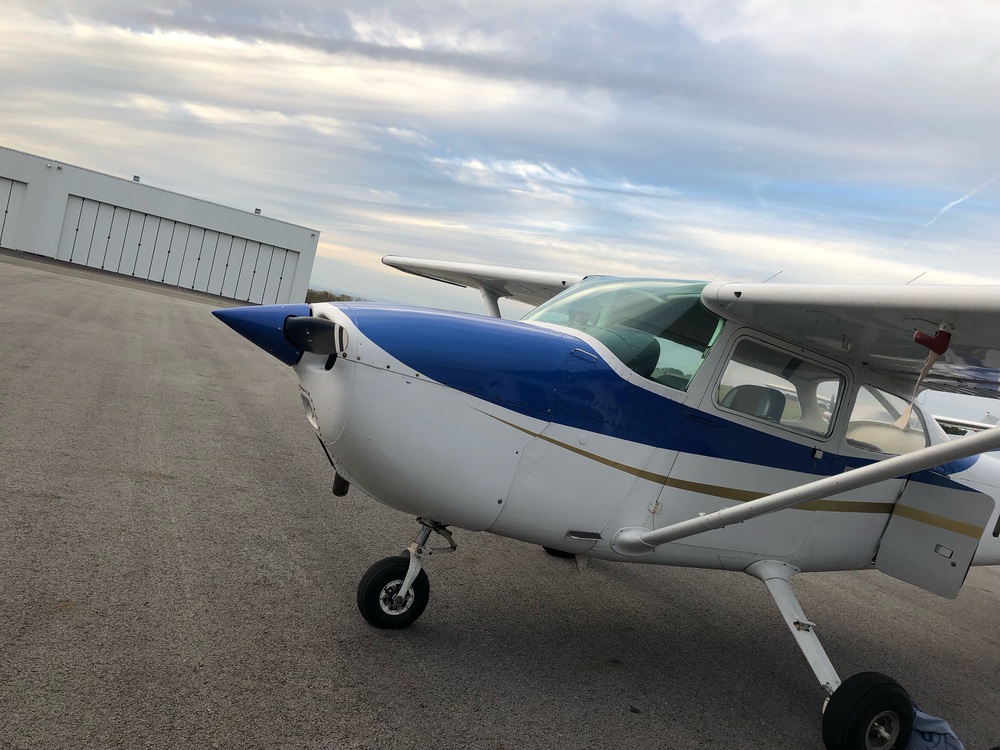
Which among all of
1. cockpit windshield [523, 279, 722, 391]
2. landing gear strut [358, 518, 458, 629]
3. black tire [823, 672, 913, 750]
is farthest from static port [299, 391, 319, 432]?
black tire [823, 672, 913, 750]

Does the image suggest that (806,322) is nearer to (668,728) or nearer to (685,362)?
(685,362)

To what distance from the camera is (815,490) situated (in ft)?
11.9

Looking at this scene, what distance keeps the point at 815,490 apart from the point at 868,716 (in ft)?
3.80

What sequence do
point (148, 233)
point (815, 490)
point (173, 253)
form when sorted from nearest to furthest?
1. point (815, 490)
2. point (148, 233)
3. point (173, 253)

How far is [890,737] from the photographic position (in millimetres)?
3838

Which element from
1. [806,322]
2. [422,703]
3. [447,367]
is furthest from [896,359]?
[422,703]

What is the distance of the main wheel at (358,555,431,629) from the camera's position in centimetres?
390

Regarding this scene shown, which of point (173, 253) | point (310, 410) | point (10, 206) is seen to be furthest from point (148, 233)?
point (310, 410)

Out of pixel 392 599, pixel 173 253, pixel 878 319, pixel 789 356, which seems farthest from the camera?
pixel 173 253

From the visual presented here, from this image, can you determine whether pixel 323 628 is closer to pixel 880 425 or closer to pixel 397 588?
pixel 397 588

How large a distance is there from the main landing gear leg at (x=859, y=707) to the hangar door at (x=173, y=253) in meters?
38.3

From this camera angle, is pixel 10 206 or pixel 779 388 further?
pixel 10 206

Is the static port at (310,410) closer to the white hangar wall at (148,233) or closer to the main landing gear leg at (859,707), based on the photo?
the main landing gear leg at (859,707)

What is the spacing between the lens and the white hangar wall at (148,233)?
38.0 metres
